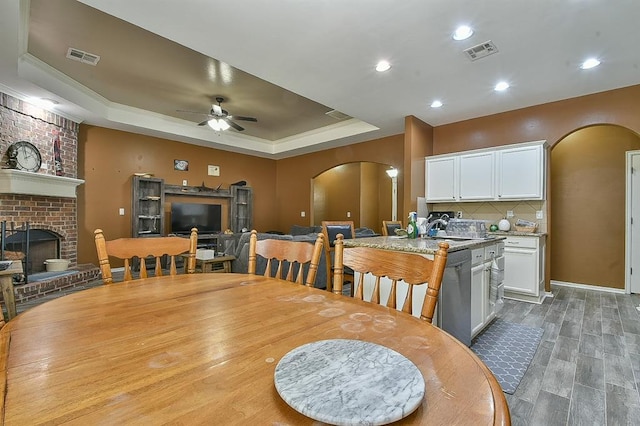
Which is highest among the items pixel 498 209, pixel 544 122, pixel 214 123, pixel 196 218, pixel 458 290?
pixel 214 123

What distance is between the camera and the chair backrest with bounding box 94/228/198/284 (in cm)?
154

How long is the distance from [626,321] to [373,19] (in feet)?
12.9

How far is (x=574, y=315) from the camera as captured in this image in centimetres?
337

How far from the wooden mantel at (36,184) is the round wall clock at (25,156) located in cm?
17

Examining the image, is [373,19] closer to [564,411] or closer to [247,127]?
[564,411]

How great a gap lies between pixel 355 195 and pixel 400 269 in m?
7.71

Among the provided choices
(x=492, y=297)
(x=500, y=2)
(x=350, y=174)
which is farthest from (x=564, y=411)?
(x=350, y=174)

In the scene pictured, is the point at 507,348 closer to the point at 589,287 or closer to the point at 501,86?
the point at 501,86

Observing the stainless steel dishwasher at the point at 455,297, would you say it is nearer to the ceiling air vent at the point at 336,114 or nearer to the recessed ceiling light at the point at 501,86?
the recessed ceiling light at the point at 501,86

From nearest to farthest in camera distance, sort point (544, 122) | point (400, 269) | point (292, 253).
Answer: point (400, 269) < point (292, 253) < point (544, 122)

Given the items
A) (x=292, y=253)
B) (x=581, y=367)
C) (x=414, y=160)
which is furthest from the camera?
(x=414, y=160)

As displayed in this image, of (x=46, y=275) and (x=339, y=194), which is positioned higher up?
(x=339, y=194)

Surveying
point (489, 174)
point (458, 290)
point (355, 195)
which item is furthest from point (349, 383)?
point (355, 195)

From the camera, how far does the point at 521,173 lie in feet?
13.7
